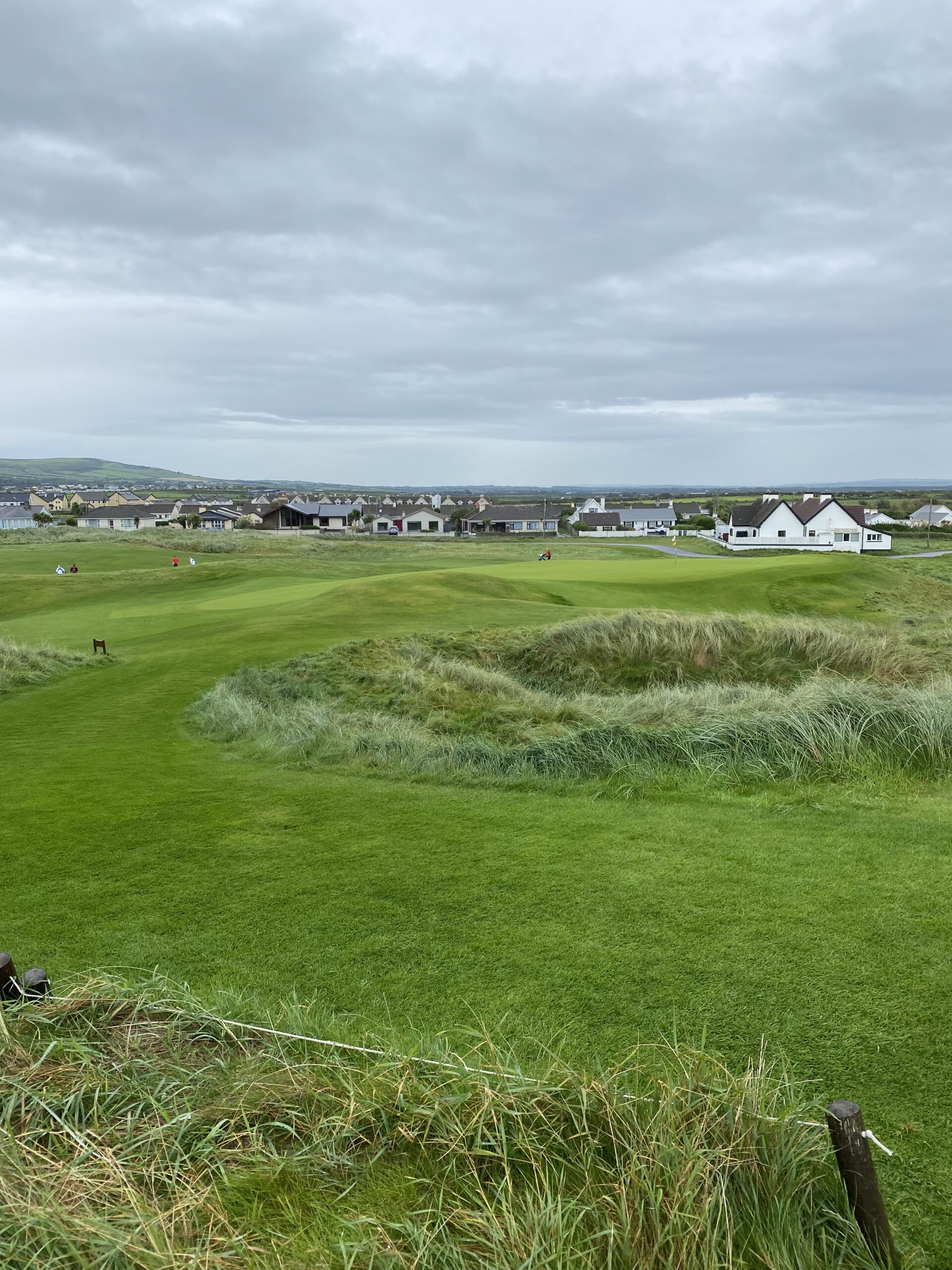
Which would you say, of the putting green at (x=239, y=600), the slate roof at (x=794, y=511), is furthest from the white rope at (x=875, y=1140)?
the slate roof at (x=794, y=511)

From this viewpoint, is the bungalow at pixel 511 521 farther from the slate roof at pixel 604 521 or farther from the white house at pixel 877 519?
the white house at pixel 877 519

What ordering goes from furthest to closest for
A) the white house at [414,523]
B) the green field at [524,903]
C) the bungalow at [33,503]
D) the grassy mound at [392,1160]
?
the bungalow at [33,503] → the white house at [414,523] → the green field at [524,903] → the grassy mound at [392,1160]

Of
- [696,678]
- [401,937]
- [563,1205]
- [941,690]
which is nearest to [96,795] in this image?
[401,937]

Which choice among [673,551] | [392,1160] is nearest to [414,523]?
[673,551]

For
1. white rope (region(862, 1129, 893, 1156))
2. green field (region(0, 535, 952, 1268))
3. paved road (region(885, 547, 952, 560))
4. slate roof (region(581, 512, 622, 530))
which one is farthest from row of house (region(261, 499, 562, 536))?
white rope (region(862, 1129, 893, 1156))

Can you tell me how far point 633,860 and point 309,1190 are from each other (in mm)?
4258

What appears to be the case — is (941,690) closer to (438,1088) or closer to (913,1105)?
(913,1105)

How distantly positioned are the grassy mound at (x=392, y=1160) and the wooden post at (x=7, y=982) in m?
0.19

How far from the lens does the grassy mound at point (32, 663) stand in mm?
15492

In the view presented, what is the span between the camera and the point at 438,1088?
159 inches

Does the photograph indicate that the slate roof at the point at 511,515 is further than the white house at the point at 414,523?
Yes

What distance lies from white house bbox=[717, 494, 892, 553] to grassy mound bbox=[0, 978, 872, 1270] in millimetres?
84967

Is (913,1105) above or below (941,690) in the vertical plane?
below

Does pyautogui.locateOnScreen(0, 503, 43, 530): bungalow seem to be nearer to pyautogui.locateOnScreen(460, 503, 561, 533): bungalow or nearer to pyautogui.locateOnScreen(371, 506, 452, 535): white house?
pyautogui.locateOnScreen(371, 506, 452, 535): white house
